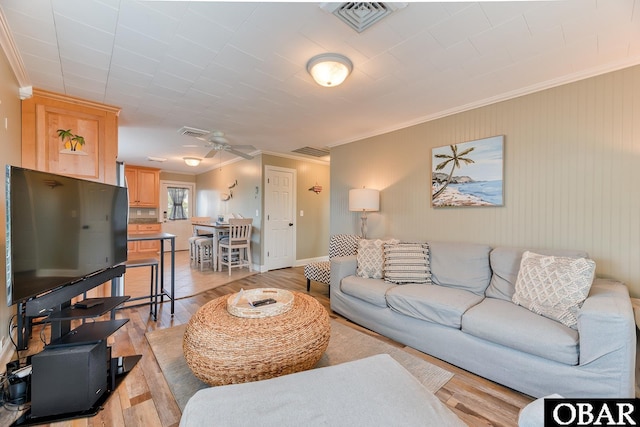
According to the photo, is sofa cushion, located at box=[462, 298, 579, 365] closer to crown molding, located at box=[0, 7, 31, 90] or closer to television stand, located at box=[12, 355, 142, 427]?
television stand, located at box=[12, 355, 142, 427]

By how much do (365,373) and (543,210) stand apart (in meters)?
2.47

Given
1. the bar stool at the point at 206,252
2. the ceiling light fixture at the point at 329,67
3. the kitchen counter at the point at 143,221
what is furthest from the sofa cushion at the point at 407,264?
the kitchen counter at the point at 143,221

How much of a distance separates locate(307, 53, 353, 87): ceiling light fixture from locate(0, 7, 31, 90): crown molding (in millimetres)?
1989

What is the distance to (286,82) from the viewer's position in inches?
99.3

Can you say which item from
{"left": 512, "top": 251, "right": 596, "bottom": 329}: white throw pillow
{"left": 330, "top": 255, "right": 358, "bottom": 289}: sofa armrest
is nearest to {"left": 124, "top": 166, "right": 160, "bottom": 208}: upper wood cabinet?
{"left": 330, "top": 255, "right": 358, "bottom": 289}: sofa armrest

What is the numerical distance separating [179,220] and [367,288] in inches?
289

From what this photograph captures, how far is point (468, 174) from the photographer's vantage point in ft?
9.78

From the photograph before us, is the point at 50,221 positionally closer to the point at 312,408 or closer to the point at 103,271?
the point at 103,271

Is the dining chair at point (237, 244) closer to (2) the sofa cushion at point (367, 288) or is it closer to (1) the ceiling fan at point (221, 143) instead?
(1) the ceiling fan at point (221, 143)

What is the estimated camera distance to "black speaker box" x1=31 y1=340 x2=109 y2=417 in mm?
1509

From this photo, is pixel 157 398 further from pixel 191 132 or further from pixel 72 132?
pixel 191 132

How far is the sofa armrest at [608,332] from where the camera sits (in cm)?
149

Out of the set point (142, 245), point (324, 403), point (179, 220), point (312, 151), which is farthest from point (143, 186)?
point (324, 403)

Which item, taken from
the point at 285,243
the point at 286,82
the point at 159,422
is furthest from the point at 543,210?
the point at 285,243
